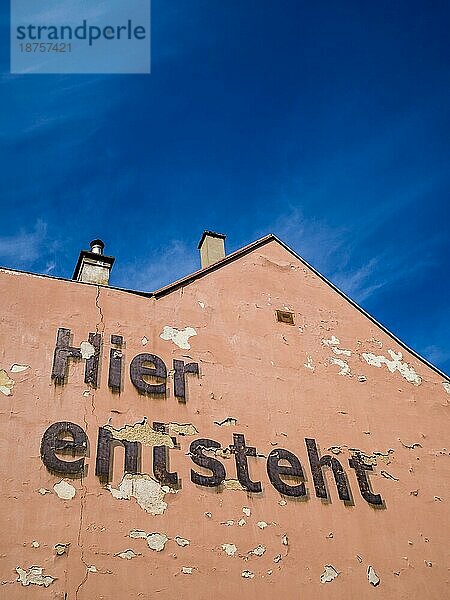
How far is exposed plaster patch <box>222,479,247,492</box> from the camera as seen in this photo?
7505 mm

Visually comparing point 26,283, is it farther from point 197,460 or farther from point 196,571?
point 196,571

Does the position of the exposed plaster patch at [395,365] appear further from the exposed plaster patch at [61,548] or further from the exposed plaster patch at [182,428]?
the exposed plaster patch at [61,548]

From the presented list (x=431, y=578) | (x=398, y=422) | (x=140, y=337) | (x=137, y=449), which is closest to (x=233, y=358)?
(x=140, y=337)

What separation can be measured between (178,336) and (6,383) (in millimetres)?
2403

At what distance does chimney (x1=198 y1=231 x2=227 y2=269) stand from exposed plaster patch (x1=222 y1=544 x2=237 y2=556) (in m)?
4.98

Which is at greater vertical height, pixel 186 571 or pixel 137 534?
pixel 137 534

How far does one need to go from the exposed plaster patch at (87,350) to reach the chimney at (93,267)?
1.35m

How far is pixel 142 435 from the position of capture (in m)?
7.45

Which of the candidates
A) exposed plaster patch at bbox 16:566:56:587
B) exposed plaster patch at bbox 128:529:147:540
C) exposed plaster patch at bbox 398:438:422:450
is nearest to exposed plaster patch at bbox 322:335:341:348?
exposed plaster patch at bbox 398:438:422:450

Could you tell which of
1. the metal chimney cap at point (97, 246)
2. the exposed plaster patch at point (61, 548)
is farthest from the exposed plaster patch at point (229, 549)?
the metal chimney cap at point (97, 246)

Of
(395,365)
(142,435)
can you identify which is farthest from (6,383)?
(395,365)

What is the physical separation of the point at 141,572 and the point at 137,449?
1.36m

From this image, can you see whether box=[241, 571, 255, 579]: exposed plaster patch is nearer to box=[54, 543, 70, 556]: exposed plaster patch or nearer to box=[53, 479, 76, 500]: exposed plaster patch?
box=[54, 543, 70, 556]: exposed plaster patch

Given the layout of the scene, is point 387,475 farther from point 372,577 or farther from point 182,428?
point 182,428
